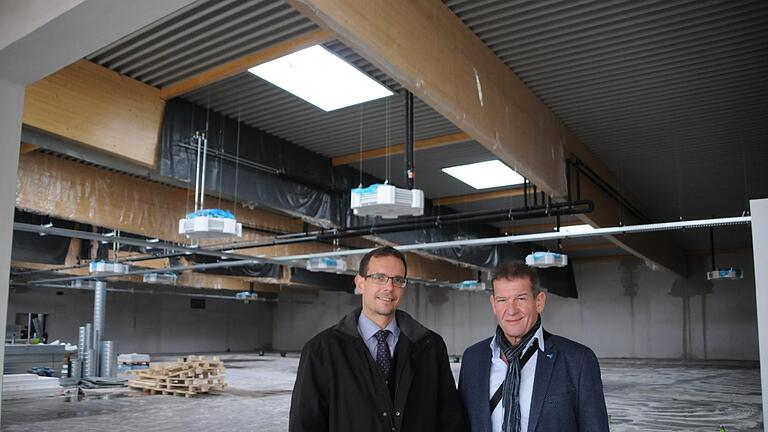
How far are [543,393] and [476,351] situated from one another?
0.38 m

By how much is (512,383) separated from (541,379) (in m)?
0.12

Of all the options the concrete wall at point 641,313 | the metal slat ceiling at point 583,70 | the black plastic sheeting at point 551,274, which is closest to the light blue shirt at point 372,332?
the metal slat ceiling at point 583,70

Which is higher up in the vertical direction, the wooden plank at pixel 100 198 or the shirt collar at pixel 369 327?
the wooden plank at pixel 100 198

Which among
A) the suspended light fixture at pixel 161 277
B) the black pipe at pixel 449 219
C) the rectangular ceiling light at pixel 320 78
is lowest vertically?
the suspended light fixture at pixel 161 277

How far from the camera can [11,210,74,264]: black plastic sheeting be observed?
49.2 ft

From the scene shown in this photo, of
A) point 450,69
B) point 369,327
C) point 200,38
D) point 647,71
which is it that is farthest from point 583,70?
point 369,327

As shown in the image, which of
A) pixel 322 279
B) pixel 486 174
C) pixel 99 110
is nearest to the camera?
pixel 99 110

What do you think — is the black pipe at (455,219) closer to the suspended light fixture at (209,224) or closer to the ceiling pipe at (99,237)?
the ceiling pipe at (99,237)

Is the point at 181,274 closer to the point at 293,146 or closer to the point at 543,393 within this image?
the point at 293,146

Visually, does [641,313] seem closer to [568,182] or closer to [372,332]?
[568,182]

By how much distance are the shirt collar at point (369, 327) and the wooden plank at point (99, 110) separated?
681cm

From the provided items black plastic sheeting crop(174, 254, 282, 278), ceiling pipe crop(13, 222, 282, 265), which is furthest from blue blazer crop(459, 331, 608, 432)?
black plastic sheeting crop(174, 254, 282, 278)

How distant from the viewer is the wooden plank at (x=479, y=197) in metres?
15.9

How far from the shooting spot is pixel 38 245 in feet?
51.8
